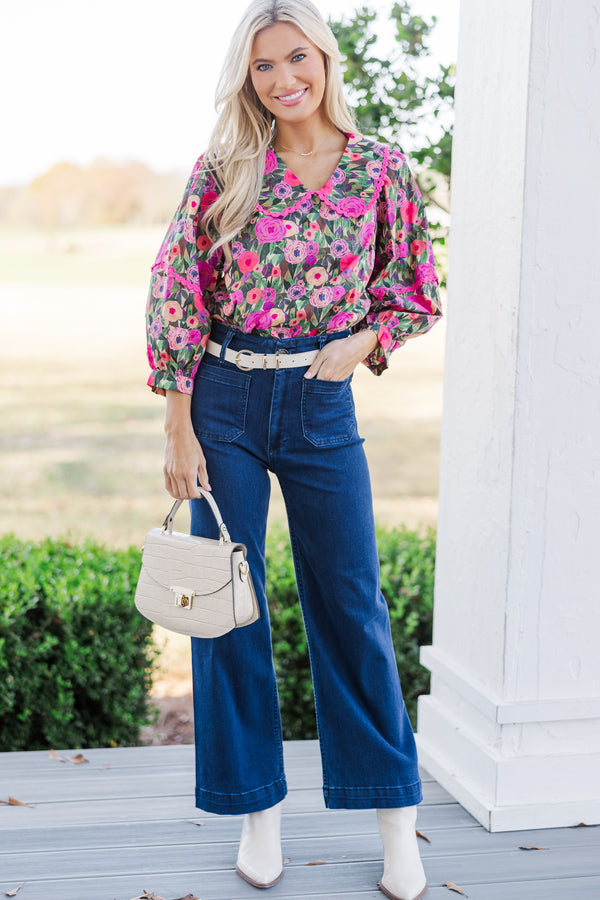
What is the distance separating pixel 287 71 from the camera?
5.85 feet

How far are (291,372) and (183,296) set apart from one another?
0.83 feet

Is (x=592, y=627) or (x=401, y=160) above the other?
(x=401, y=160)

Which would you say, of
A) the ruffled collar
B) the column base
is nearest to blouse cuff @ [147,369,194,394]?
the ruffled collar

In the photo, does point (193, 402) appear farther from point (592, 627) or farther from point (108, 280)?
point (108, 280)

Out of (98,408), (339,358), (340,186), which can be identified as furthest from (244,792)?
(98,408)

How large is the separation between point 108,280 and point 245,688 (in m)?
8.93

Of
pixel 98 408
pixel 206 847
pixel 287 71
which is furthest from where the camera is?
pixel 98 408

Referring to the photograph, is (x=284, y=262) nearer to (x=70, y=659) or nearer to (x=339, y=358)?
(x=339, y=358)

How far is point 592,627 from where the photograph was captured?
2.26 metres

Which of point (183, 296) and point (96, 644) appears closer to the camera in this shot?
point (183, 296)

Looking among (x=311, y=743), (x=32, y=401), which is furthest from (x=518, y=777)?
(x=32, y=401)

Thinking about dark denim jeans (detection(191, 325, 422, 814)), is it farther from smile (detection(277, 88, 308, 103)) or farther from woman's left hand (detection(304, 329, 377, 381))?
smile (detection(277, 88, 308, 103))

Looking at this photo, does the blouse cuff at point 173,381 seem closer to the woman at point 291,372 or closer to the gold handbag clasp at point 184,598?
the woman at point 291,372

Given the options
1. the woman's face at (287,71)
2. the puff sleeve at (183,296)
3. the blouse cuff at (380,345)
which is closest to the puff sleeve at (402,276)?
the blouse cuff at (380,345)
